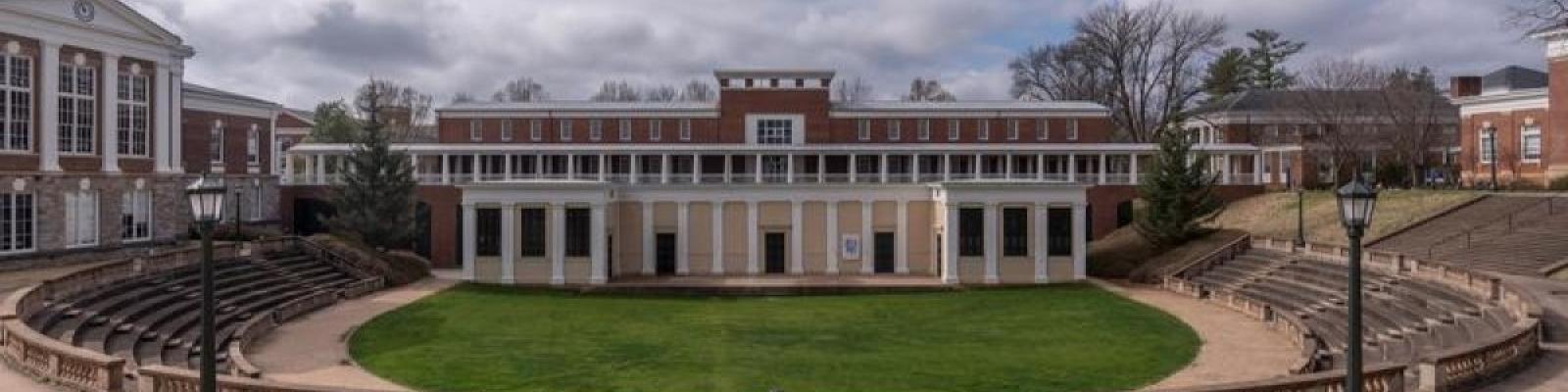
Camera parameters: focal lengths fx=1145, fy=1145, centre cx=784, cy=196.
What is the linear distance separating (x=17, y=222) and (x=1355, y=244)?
124ft

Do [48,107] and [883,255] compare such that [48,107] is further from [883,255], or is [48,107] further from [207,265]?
[883,255]

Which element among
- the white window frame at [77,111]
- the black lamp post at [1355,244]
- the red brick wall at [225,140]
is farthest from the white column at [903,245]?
the black lamp post at [1355,244]

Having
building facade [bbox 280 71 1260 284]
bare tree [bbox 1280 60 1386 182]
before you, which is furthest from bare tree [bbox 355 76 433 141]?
bare tree [bbox 1280 60 1386 182]

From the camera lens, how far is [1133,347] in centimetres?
2606

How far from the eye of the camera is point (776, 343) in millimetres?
27141

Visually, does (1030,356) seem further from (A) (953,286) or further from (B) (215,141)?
(B) (215,141)

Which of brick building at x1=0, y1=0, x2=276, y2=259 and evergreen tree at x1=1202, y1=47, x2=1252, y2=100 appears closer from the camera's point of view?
brick building at x1=0, y1=0, x2=276, y2=259

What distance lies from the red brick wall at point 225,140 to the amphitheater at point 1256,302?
15747mm

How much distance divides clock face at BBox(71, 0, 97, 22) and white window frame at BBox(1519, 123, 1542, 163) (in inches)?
2395

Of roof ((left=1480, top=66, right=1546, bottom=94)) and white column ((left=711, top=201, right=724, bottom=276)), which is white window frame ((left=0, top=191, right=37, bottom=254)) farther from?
roof ((left=1480, top=66, right=1546, bottom=94))

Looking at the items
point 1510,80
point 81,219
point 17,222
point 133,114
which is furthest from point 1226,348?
point 1510,80

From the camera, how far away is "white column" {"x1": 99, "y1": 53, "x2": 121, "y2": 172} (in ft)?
129

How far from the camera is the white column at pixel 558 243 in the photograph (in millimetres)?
43438

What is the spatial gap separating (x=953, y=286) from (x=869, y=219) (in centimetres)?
675
